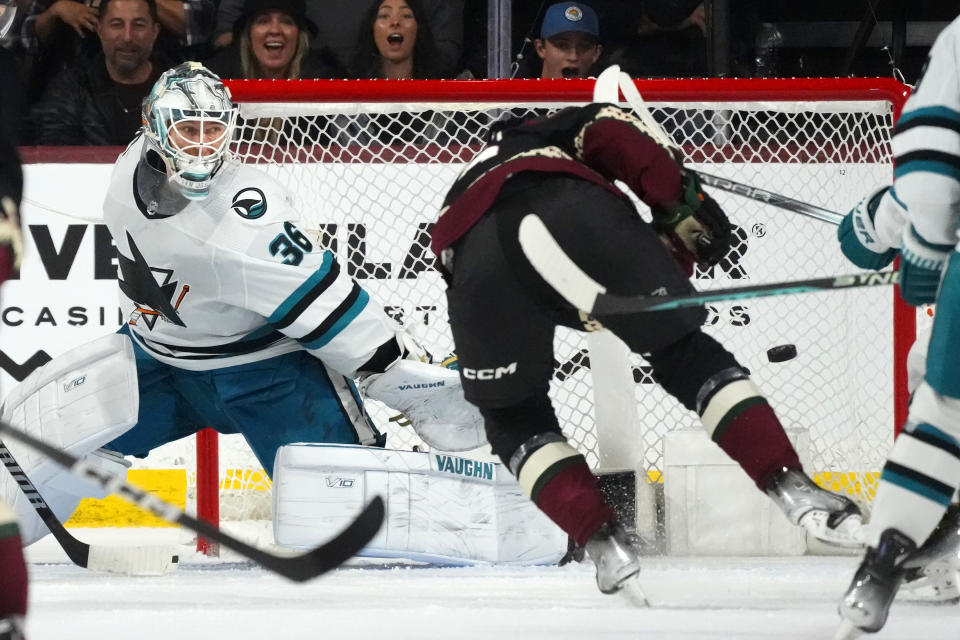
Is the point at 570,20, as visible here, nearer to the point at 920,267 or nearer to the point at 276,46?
the point at 276,46

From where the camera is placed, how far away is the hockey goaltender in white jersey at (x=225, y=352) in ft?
8.91

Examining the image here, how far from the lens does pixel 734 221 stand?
3355 mm

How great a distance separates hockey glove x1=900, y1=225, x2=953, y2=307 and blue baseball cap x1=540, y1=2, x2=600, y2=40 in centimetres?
228

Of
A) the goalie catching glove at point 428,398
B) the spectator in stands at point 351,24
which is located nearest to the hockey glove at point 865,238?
the goalie catching glove at point 428,398

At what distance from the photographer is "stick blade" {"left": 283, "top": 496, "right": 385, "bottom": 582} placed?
1911mm

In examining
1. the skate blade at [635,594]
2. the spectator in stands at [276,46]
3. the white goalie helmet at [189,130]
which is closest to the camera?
the skate blade at [635,594]

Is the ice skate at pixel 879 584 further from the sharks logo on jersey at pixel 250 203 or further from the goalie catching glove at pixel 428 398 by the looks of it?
the sharks logo on jersey at pixel 250 203

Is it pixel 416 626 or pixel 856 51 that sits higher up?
pixel 856 51

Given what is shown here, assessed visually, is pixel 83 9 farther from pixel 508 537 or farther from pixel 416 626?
pixel 416 626

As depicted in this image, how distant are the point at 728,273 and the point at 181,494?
5.09ft

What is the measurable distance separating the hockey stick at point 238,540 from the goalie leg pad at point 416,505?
0.69 meters

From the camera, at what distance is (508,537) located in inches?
113

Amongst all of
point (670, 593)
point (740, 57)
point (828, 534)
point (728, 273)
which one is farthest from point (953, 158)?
point (740, 57)

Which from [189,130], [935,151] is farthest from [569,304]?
[189,130]
